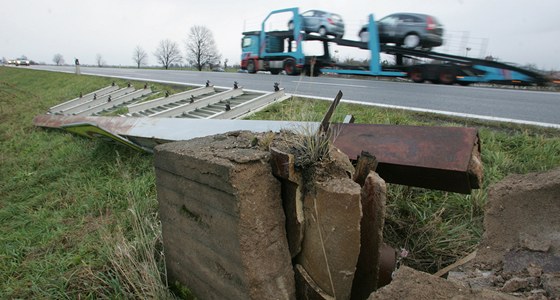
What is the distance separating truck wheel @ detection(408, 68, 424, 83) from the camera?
45.4ft

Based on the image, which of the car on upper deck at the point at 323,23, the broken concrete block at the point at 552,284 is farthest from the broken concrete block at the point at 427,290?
the car on upper deck at the point at 323,23

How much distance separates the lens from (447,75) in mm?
13141

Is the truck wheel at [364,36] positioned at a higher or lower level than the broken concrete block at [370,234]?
→ higher

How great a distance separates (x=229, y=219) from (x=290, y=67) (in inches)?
678

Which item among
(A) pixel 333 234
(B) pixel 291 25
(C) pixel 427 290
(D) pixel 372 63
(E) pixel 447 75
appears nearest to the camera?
(C) pixel 427 290

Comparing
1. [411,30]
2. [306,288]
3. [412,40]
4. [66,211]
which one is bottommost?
[66,211]

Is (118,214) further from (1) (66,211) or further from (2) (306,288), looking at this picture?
(2) (306,288)

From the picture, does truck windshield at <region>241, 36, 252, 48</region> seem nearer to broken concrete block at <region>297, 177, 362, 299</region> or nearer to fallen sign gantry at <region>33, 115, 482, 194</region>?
fallen sign gantry at <region>33, 115, 482, 194</region>

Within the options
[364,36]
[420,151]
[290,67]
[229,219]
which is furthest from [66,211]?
[290,67]

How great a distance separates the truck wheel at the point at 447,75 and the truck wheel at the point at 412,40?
1.89m

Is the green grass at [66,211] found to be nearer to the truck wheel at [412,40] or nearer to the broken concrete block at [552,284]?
the broken concrete block at [552,284]

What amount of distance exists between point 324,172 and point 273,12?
18313mm

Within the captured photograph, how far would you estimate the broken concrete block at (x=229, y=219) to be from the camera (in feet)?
5.74

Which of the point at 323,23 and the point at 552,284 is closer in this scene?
the point at 552,284
